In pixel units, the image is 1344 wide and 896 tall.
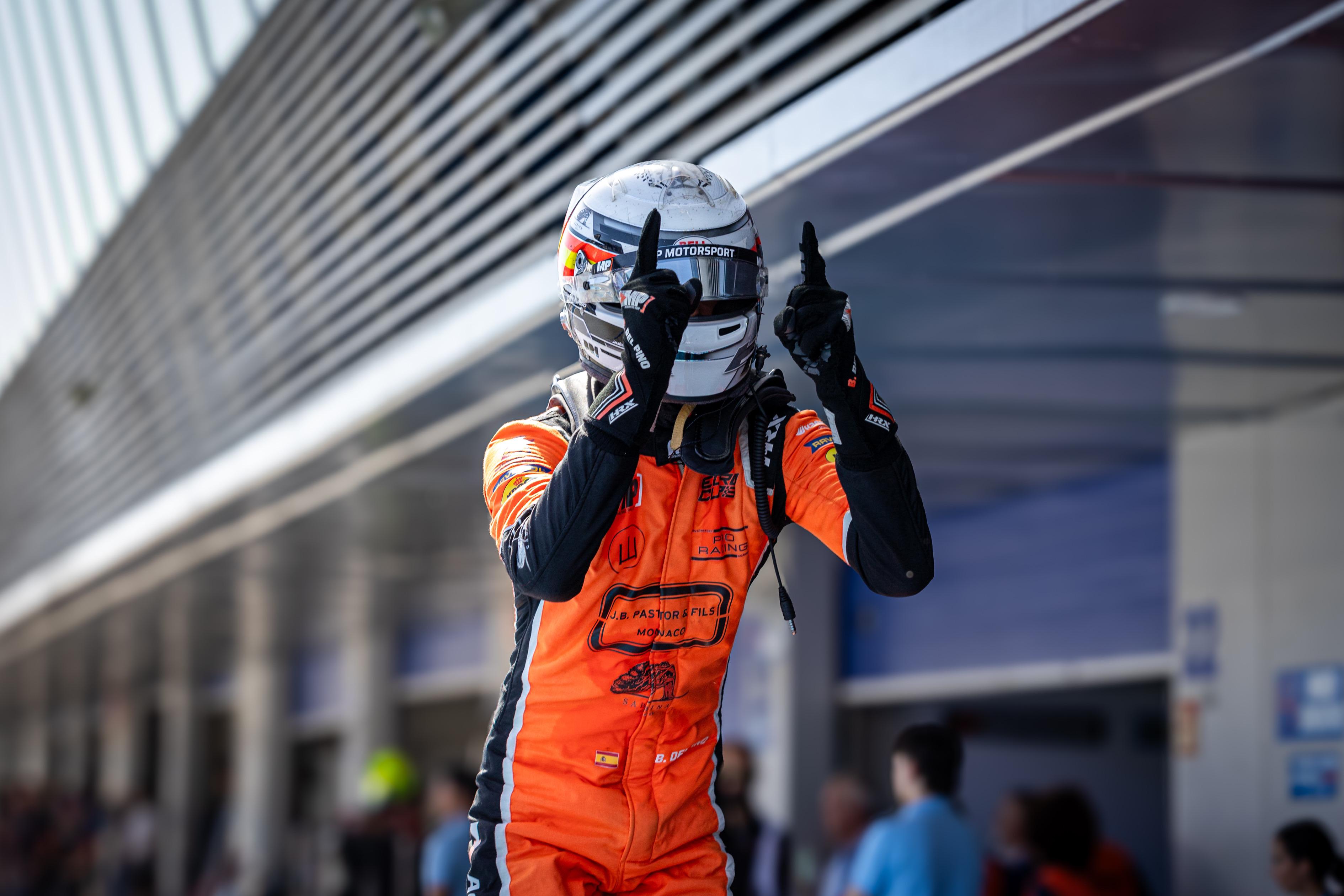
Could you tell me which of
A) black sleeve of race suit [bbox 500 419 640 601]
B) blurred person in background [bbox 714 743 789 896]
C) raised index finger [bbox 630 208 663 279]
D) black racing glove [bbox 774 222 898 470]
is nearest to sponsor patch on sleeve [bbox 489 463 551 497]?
black sleeve of race suit [bbox 500 419 640 601]

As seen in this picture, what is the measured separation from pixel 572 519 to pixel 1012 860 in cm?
563

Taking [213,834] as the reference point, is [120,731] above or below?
above

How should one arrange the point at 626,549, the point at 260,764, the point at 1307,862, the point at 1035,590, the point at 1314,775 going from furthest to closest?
the point at 260,764 < the point at 1035,590 < the point at 1314,775 < the point at 1307,862 < the point at 626,549

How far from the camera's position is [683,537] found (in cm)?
253

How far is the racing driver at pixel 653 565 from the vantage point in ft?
7.98

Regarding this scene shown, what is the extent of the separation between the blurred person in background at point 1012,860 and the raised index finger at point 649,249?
17.0 feet

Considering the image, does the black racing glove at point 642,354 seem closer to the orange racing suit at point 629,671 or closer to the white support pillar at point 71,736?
Answer: the orange racing suit at point 629,671

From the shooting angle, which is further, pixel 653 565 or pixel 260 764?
pixel 260 764

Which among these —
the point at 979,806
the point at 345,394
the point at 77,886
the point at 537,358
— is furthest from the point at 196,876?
the point at 537,358

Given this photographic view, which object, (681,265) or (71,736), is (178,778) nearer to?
(71,736)

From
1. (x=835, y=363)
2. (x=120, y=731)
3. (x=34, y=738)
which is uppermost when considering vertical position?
(x=835, y=363)

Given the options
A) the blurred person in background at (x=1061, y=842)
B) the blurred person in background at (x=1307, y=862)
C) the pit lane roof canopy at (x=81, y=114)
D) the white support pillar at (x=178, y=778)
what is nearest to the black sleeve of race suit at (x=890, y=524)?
the blurred person in background at (x=1307, y=862)

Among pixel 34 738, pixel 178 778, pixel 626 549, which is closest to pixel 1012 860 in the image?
pixel 626 549

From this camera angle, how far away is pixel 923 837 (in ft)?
17.0
